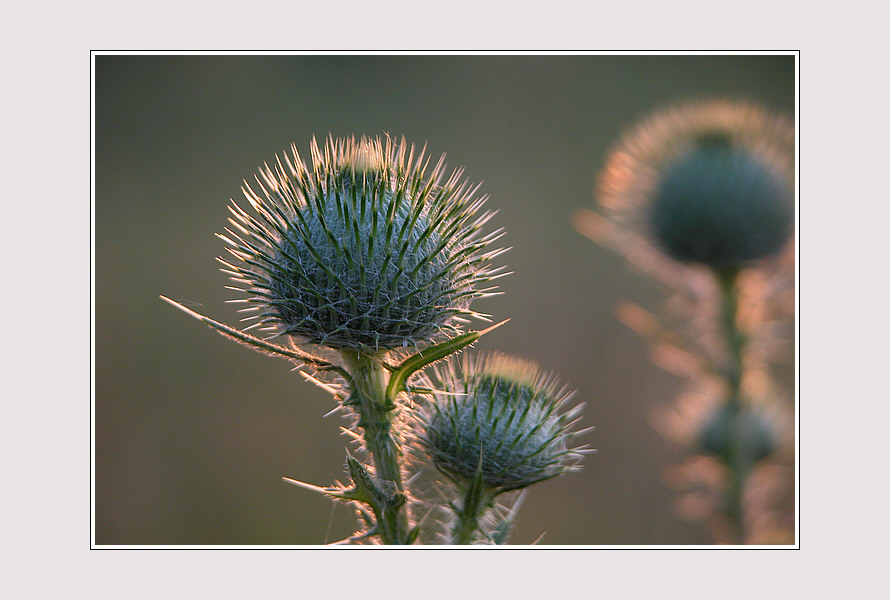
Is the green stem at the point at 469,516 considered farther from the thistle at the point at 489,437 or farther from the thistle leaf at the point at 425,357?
the thistle leaf at the point at 425,357

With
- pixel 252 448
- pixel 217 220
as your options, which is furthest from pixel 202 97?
pixel 252 448

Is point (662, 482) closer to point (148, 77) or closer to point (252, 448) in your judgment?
point (252, 448)

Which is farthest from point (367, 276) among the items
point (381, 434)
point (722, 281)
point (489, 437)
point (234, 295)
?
point (234, 295)

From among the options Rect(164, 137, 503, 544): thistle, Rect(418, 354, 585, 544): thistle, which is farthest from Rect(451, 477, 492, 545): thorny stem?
Rect(164, 137, 503, 544): thistle

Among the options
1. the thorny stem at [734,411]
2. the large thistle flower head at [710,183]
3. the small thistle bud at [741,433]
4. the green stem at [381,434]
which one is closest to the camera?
the green stem at [381,434]

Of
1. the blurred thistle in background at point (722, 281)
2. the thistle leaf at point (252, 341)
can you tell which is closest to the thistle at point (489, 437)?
the thistle leaf at point (252, 341)
